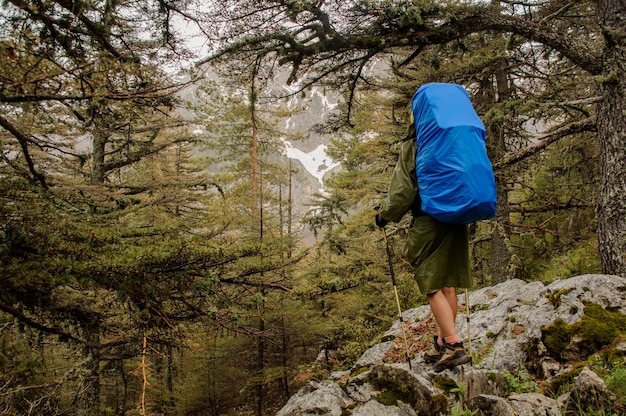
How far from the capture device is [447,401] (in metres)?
2.26

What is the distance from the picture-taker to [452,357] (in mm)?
2840

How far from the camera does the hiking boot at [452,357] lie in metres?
2.80

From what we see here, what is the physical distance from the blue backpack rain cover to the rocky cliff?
1185mm

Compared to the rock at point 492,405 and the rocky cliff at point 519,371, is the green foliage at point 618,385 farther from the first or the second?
the rock at point 492,405

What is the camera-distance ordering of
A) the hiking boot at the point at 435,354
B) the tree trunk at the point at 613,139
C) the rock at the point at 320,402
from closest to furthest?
the rock at the point at 320,402, the hiking boot at the point at 435,354, the tree trunk at the point at 613,139

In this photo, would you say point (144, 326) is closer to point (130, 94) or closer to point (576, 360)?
point (130, 94)

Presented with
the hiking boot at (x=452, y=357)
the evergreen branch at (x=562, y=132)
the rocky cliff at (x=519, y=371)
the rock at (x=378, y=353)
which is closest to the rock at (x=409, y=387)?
the rocky cliff at (x=519, y=371)

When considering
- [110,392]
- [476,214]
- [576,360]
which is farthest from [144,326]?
[110,392]

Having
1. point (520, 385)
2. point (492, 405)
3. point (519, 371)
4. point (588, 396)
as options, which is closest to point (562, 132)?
point (519, 371)

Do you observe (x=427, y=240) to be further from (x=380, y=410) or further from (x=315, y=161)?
(x=315, y=161)

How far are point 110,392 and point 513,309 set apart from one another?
20124 mm

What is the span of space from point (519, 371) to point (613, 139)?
3332 millimetres

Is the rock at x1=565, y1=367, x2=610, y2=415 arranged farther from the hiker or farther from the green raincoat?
the green raincoat

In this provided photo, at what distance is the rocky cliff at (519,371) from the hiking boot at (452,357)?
0.18 feet
